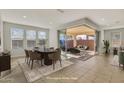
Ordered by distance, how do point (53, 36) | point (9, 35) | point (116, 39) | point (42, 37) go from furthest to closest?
point (42, 37), point (53, 36), point (9, 35), point (116, 39)

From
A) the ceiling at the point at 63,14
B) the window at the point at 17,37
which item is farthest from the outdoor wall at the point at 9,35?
the ceiling at the point at 63,14

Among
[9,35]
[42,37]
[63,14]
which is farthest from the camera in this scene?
[42,37]

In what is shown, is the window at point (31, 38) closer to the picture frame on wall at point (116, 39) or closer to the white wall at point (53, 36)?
the white wall at point (53, 36)

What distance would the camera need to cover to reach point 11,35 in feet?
18.6

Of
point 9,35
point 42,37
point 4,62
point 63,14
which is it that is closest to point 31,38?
point 42,37

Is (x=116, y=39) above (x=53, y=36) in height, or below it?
below

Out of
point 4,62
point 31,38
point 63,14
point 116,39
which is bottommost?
point 4,62

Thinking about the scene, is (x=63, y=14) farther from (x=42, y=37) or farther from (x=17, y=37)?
(x=17, y=37)

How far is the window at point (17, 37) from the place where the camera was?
5.74 metres

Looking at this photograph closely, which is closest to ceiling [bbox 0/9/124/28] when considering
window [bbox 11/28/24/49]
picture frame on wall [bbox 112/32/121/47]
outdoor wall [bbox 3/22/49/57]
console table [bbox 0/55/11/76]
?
outdoor wall [bbox 3/22/49/57]

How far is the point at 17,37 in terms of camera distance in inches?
237

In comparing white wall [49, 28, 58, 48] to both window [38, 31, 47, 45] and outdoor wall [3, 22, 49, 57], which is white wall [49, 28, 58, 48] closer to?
window [38, 31, 47, 45]
